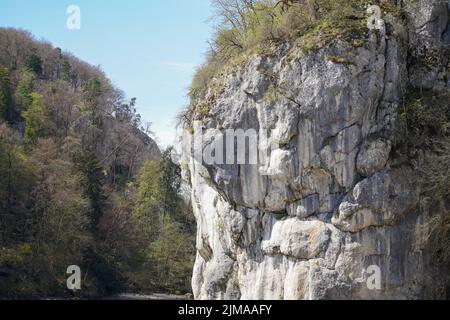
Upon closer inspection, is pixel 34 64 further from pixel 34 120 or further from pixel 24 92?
pixel 34 120

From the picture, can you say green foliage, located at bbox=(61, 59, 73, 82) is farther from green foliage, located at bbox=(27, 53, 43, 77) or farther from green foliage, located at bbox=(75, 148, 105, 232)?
green foliage, located at bbox=(75, 148, 105, 232)

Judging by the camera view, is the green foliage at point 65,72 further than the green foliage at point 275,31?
Yes

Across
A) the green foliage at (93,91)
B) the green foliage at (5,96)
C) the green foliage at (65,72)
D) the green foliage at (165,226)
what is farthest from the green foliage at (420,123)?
the green foliage at (65,72)

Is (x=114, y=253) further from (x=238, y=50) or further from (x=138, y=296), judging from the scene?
(x=238, y=50)

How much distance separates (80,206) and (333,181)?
78.9ft

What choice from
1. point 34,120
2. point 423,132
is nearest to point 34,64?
point 34,120

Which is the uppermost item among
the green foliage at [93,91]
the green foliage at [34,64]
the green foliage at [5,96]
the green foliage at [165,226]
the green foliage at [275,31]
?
the green foliage at [34,64]

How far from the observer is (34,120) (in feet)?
165

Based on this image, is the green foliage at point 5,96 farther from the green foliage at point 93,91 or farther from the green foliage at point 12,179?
the green foliage at point 12,179

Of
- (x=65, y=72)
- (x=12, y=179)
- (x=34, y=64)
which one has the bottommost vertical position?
(x=12, y=179)

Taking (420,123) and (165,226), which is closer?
(420,123)

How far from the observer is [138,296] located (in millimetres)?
39438

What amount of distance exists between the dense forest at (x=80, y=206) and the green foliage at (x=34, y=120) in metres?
0.09

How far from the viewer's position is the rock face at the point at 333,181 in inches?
710
